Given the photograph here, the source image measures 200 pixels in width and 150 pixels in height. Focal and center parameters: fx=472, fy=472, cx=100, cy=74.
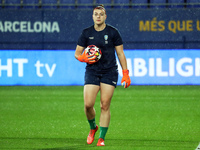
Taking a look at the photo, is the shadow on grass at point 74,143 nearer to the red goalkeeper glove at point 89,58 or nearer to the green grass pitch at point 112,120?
the green grass pitch at point 112,120

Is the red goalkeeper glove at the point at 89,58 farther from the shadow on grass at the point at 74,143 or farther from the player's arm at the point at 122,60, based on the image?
the shadow on grass at the point at 74,143

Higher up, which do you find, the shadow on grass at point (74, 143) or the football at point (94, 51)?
the football at point (94, 51)

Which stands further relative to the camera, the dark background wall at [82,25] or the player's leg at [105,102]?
the dark background wall at [82,25]

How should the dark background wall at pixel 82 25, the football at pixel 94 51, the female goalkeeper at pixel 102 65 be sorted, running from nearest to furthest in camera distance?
the football at pixel 94 51 < the female goalkeeper at pixel 102 65 < the dark background wall at pixel 82 25

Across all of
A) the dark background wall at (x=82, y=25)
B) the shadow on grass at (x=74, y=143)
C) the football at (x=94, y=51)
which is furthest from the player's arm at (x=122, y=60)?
the dark background wall at (x=82, y=25)

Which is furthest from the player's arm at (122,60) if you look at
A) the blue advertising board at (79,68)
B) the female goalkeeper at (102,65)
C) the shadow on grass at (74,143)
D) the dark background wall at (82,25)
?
the dark background wall at (82,25)

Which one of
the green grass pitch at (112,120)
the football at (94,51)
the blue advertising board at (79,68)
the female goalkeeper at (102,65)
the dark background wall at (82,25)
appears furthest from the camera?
the dark background wall at (82,25)

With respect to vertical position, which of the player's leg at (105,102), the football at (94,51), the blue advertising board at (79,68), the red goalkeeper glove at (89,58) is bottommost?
the blue advertising board at (79,68)

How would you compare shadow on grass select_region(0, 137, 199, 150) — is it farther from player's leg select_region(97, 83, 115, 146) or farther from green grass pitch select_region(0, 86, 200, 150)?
player's leg select_region(97, 83, 115, 146)

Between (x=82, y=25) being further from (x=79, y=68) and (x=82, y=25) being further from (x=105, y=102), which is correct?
(x=105, y=102)

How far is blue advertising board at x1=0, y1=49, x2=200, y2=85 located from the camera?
18281mm

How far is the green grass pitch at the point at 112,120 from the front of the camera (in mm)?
7072

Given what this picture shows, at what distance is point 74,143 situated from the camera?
7078mm

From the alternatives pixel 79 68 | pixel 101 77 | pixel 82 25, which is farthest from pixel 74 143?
pixel 82 25
